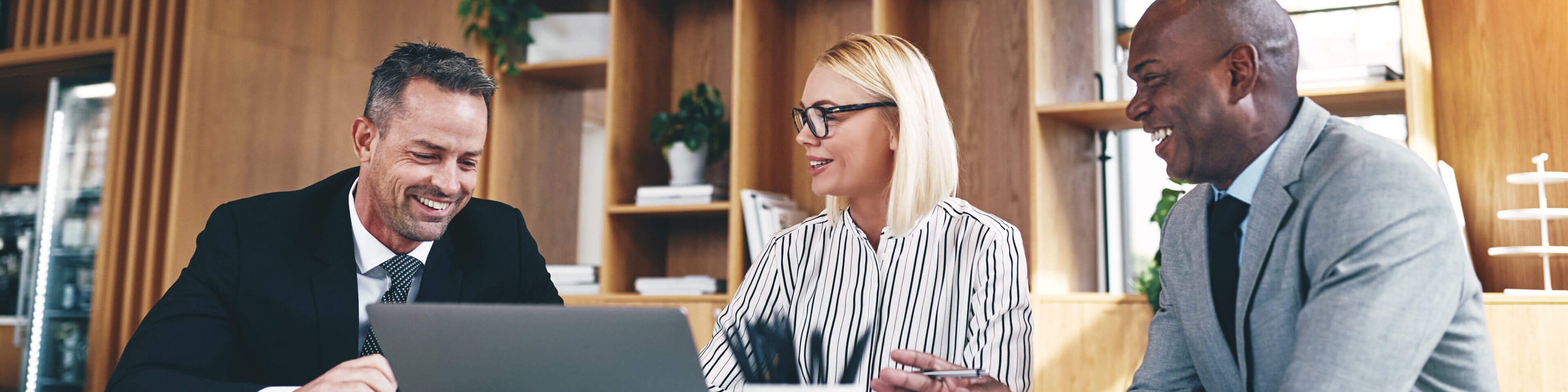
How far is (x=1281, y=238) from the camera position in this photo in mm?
1144

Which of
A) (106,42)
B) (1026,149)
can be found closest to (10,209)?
(106,42)

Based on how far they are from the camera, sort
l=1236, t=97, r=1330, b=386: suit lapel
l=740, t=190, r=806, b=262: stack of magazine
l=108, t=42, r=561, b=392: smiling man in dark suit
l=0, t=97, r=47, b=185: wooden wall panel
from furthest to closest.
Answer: l=0, t=97, r=47, b=185: wooden wall panel
l=740, t=190, r=806, b=262: stack of magazine
l=108, t=42, r=561, b=392: smiling man in dark suit
l=1236, t=97, r=1330, b=386: suit lapel

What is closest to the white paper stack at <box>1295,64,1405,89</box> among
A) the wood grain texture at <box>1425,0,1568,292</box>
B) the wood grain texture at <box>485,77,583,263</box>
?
the wood grain texture at <box>1425,0,1568,292</box>

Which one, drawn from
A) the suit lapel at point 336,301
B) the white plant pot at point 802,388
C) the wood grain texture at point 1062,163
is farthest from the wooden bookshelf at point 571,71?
the white plant pot at point 802,388

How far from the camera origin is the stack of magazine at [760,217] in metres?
3.16

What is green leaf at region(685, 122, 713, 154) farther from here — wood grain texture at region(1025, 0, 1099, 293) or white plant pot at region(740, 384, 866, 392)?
white plant pot at region(740, 384, 866, 392)

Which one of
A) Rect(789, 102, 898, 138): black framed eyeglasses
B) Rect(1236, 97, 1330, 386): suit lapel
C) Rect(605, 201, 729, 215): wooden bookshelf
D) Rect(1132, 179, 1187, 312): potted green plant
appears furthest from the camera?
Rect(605, 201, 729, 215): wooden bookshelf

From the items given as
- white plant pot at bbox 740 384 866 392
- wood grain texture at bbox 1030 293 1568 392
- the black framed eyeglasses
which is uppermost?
the black framed eyeglasses

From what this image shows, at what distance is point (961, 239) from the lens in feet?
5.43

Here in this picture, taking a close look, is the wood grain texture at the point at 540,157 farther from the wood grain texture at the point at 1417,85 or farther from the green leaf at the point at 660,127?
the wood grain texture at the point at 1417,85

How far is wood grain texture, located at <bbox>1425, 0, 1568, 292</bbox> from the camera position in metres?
2.60

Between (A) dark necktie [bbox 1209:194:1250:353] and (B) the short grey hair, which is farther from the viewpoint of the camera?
(B) the short grey hair

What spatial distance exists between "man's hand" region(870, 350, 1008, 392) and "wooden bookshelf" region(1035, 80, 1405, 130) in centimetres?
142

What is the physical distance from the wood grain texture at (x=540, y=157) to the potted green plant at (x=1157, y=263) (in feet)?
6.67
